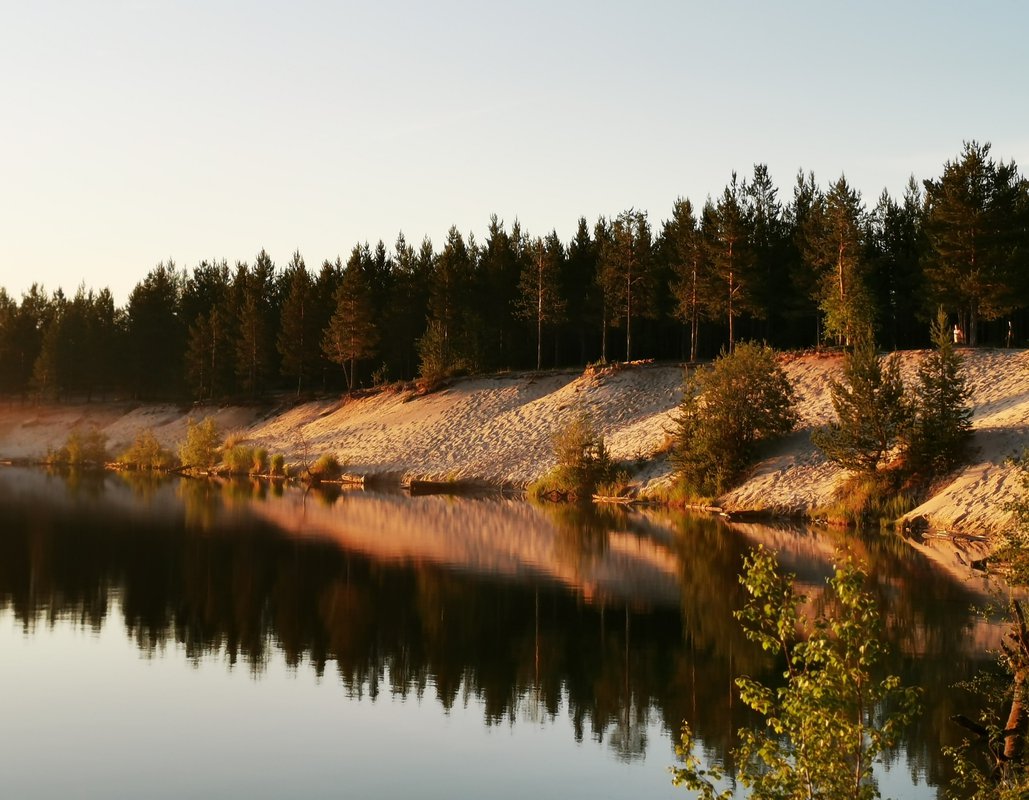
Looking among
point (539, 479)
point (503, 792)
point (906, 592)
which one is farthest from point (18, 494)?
point (503, 792)

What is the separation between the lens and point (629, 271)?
88.4 metres

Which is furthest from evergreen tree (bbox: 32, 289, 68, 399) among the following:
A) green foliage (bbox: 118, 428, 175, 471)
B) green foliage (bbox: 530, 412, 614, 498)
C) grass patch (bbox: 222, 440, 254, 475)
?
green foliage (bbox: 530, 412, 614, 498)

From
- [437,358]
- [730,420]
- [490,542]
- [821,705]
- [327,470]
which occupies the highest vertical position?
[437,358]

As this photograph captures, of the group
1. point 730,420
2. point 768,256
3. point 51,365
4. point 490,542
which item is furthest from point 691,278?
point 51,365

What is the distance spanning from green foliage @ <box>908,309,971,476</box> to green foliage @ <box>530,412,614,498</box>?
1885cm

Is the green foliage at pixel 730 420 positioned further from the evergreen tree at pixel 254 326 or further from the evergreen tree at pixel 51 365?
the evergreen tree at pixel 51 365

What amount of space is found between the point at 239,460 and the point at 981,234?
52.4 m

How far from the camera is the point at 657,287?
92188 millimetres

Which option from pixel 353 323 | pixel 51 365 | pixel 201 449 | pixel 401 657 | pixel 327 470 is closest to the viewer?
pixel 401 657

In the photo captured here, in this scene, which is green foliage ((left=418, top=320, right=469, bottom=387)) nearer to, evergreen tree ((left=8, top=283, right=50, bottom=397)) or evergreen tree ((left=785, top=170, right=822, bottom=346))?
evergreen tree ((left=785, top=170, right=822, bottom=346))

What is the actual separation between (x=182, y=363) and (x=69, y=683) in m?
103

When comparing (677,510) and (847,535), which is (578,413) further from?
(847,535)

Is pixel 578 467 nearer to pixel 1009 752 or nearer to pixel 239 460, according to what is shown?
pixel 239 460

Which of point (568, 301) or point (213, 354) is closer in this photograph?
point (568, 301)
